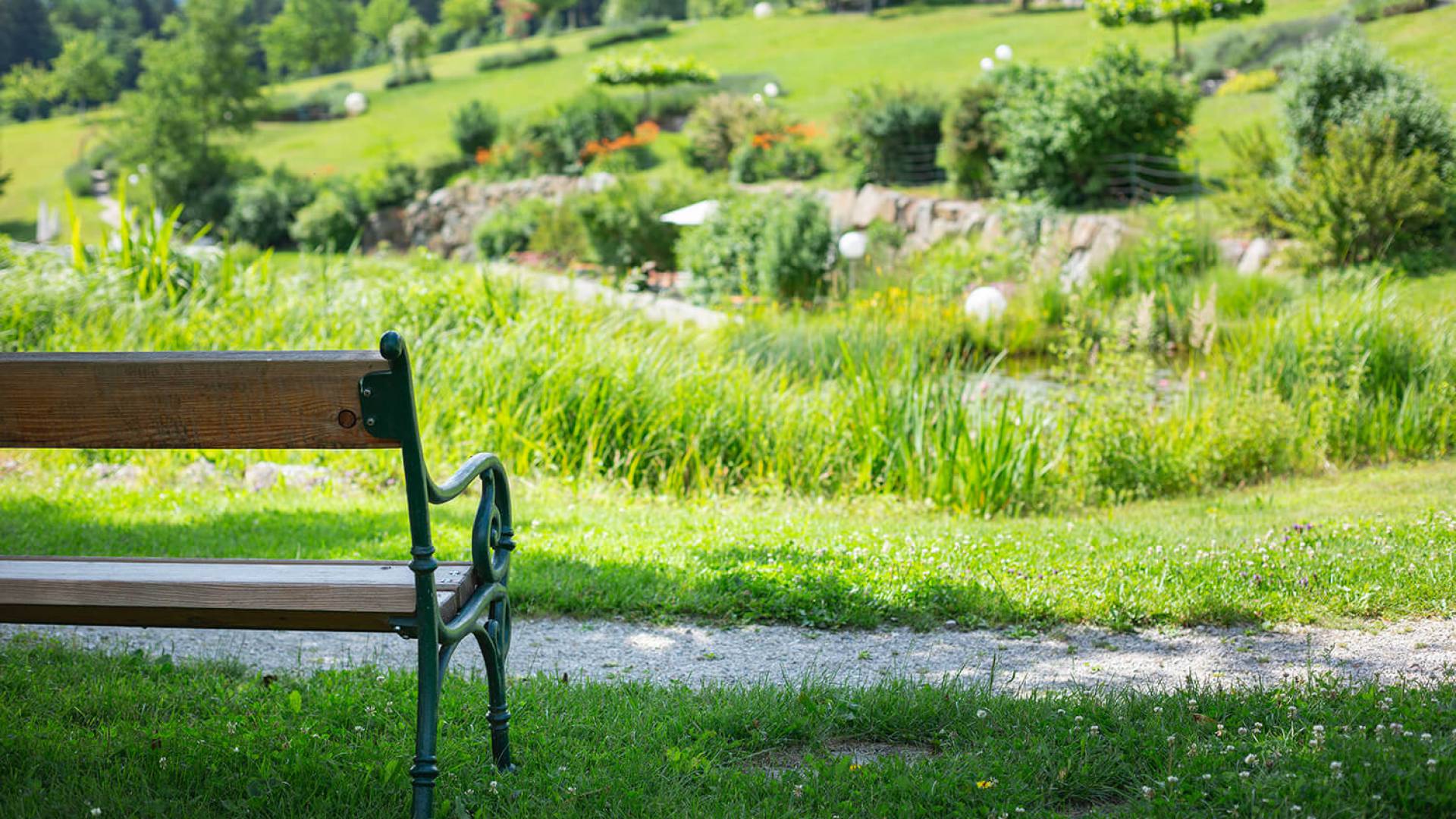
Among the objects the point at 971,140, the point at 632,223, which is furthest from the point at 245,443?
the point at 971,140

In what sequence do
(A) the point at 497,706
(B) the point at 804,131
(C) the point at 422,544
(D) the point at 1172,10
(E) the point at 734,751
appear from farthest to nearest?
(B) the point at 804,131, (D) the point at 1172,10, (E) the point at 734,751, (A) the point at 497,706, (C) the point at 422,544

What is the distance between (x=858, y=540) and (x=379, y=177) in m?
21.3

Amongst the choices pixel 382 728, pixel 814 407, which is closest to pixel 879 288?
pixel 814 407

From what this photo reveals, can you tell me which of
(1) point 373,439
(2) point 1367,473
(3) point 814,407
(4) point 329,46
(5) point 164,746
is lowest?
(2) point 1367,473

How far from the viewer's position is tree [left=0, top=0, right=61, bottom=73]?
38.4 metres

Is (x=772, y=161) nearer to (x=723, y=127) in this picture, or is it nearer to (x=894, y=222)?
(x=723, y=127)

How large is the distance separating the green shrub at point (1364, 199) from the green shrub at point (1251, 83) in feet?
26.4

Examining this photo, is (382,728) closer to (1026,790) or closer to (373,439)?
(373,439)

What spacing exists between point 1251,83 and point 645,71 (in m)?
12.3

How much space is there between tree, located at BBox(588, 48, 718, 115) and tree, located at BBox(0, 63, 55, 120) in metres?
22.4

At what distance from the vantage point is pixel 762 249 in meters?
12.2

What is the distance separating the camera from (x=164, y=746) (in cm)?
233

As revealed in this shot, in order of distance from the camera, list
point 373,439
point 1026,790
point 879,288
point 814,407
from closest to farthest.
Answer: point 373,439
point 1026,790
point 814,407
point 879,288

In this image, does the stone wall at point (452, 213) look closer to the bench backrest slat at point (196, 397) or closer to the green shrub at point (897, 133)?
the green shrub at point (897, 133)
